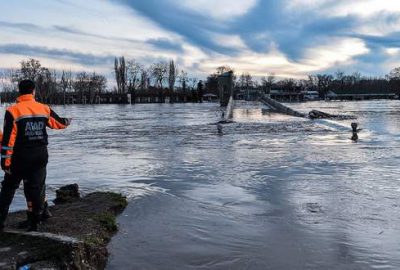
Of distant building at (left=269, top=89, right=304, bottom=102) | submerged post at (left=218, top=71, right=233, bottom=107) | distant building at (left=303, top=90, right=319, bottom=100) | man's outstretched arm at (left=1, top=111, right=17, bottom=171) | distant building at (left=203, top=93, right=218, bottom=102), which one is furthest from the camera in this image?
distant building at (left=303, top=90, right=319, bottom=100)

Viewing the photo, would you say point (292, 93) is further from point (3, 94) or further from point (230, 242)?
point (230, 242)

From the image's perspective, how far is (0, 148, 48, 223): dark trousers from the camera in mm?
6406

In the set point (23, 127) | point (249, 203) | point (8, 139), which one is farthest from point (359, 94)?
point (8, 139)

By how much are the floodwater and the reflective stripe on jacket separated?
5.34 feet

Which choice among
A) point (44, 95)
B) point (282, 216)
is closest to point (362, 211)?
point (282, 216)

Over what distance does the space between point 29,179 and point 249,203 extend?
161 inches

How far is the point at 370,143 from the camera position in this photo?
800 inches

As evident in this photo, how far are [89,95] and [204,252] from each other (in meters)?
145

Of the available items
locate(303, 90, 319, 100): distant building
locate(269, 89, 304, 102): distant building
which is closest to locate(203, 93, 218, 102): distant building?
locate(269, 89, 304, 102): distant building

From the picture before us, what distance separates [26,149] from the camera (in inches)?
253

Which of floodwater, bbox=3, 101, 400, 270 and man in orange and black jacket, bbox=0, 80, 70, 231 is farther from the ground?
man in orange and black jacket, bbox=0, 80, 70, 231

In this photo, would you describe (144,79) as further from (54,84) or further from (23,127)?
(23,127)

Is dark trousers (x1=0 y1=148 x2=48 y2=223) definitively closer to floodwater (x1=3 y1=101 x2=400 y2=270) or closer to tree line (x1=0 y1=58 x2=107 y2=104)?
floodwater (x1=3 y1=101 x2=400 y2=270)

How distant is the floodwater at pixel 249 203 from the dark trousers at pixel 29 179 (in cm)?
109
